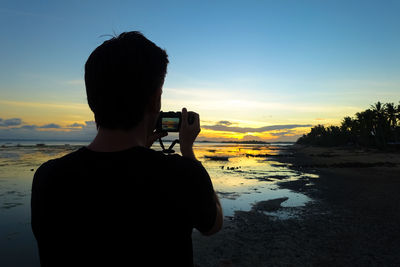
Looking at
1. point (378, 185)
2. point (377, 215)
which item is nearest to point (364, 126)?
point (378, 185)

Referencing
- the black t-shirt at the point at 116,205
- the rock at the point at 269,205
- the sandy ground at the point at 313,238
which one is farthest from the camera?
the rock at the point at 269,205

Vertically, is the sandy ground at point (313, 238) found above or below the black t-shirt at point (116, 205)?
below

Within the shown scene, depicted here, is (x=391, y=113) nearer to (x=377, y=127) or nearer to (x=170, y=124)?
(x=377, y=127)

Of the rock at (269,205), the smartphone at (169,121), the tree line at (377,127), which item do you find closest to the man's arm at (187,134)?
the smartphone at (169,121)

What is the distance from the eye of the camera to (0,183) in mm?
14203

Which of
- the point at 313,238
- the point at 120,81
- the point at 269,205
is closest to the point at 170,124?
the point at 120,81

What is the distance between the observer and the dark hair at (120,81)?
1.30 m

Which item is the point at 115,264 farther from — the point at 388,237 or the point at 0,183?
the point at 0,183

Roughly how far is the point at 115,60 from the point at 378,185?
17761 millimetres

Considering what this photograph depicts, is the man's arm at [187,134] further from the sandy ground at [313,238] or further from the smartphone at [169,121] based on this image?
the sandy ground at [313,238]

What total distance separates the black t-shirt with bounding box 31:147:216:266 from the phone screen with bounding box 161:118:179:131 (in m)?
0.51

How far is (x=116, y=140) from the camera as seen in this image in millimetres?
1263

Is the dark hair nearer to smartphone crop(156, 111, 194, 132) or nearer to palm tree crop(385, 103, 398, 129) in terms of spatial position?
smartphone crop(156, 111, 194, 132)

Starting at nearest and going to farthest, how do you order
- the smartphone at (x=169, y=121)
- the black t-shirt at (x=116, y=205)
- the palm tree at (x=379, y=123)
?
the black t-shirt at (x=116, y=205) < the smartphone at (x=169, y=121) < the palm tree at (x=379, y=123)
